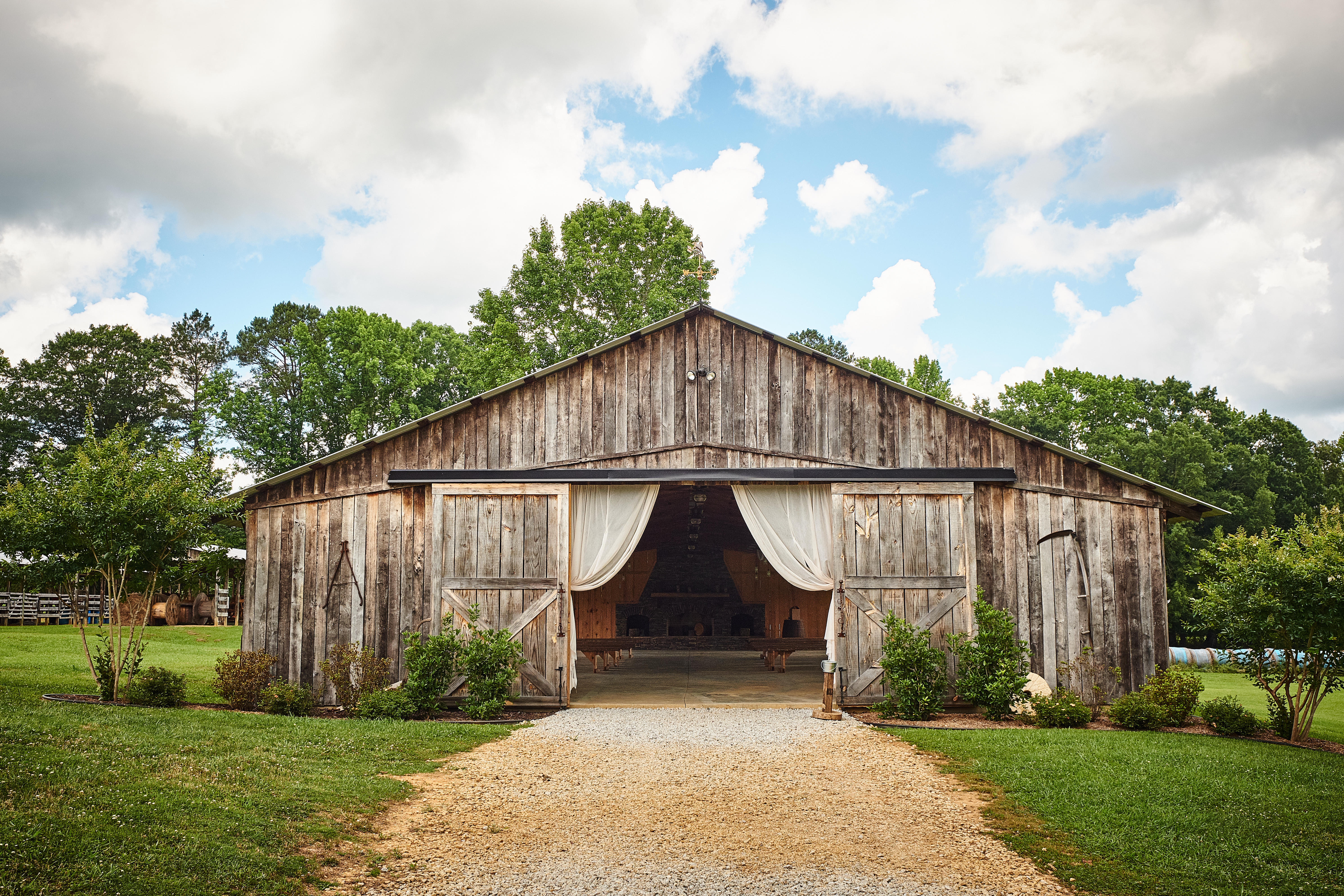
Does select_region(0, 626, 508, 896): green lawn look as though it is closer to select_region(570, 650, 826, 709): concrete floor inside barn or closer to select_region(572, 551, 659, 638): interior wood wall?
select_region(570, 650, 826, 709): concrete floor inside barn

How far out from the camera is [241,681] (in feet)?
34.3

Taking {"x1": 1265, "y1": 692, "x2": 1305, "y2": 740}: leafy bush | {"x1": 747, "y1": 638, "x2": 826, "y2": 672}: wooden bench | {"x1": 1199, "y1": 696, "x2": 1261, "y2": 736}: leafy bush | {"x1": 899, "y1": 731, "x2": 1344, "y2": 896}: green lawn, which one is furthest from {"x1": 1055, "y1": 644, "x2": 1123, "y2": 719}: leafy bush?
{"x1": 747, "y1": 638, "x2": 826, "y2": 672}: wooden bench

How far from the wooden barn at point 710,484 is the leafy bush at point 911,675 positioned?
0.33 metres

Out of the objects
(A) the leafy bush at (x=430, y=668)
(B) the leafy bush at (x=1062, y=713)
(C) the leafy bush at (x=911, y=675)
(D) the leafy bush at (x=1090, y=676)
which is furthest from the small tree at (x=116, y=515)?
(D) the leafy bush at (x=1090, y=676)

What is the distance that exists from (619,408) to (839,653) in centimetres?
443

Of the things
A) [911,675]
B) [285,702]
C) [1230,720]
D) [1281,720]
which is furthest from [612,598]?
[1281,720]

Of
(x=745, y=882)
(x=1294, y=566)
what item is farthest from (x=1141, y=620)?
(x=745, y=882)

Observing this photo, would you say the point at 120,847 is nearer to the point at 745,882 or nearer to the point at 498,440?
the point at 745,882

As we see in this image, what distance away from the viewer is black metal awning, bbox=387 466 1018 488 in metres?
11.2

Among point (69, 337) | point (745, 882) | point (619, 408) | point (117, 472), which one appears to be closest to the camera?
point (745, 882)

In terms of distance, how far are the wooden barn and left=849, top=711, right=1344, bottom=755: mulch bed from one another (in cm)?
82

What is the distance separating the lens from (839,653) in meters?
10.9

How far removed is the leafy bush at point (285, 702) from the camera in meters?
10.3

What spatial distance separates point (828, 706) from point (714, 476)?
129 inches
